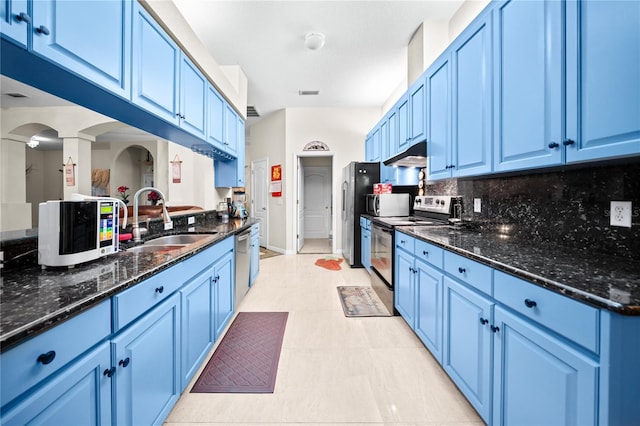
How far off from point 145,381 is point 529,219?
2348 mm

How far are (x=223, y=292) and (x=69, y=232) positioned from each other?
4.25ft

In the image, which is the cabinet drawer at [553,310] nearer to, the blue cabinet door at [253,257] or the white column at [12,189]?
the blue cabinet door at [253,257]

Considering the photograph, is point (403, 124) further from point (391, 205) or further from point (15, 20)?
point (15, 20)

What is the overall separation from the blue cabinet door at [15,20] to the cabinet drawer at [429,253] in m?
2.19

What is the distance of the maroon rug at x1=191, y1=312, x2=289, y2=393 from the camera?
1649 mm

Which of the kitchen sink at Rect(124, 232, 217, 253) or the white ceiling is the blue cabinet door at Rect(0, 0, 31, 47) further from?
the white ceiling

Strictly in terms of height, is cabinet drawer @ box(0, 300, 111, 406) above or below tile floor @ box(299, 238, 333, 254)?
above

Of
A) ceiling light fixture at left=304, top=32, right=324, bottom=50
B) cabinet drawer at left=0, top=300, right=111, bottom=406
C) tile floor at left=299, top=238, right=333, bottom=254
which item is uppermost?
ceiling light fixture at left=304, top=32, right=324, bottom=50

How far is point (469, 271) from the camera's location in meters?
1.37

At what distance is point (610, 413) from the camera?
73 centimetres

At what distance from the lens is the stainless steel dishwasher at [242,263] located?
263cm

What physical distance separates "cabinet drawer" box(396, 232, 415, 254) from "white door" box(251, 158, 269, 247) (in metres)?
4.07

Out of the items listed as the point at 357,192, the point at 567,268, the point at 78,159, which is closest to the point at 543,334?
the point at 567,268

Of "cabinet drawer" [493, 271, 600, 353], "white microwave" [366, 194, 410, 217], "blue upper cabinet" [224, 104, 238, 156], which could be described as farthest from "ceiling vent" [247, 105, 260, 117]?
"cabinet drawer" [493, 271, 600, 353]
